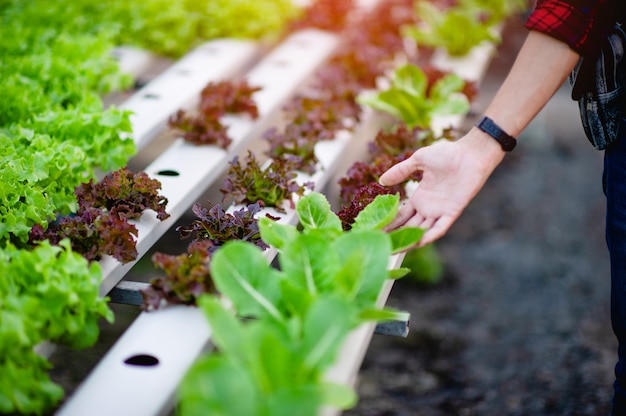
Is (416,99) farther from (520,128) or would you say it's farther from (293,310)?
(293,310)

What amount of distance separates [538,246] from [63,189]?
3.24 meters

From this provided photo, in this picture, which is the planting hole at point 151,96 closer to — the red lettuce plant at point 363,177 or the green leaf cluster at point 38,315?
the red lettuce plant at point 363,177

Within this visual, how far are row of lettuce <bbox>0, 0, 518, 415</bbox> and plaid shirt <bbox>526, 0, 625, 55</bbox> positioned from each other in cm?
61

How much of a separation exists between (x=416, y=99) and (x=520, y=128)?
3.56 ft

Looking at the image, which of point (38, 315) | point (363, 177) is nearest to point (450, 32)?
point (363, 177)

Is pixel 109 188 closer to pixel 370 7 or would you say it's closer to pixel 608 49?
pixel 608 49

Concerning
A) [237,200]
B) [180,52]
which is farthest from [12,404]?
[180,52]

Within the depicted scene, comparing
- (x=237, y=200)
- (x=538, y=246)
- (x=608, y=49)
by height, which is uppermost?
(x=608, y=49)

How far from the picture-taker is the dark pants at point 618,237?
1849 mm

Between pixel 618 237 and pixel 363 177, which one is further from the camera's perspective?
pixel 363 177

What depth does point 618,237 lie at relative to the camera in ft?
6.12

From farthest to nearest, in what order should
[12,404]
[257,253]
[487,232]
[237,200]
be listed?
1. [487,232]
2. [237,200]
3. [257,253]
4. [12,404]

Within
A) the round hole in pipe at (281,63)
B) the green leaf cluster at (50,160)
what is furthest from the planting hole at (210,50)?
the green leaf cluster at (50,160)

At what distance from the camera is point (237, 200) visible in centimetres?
226
